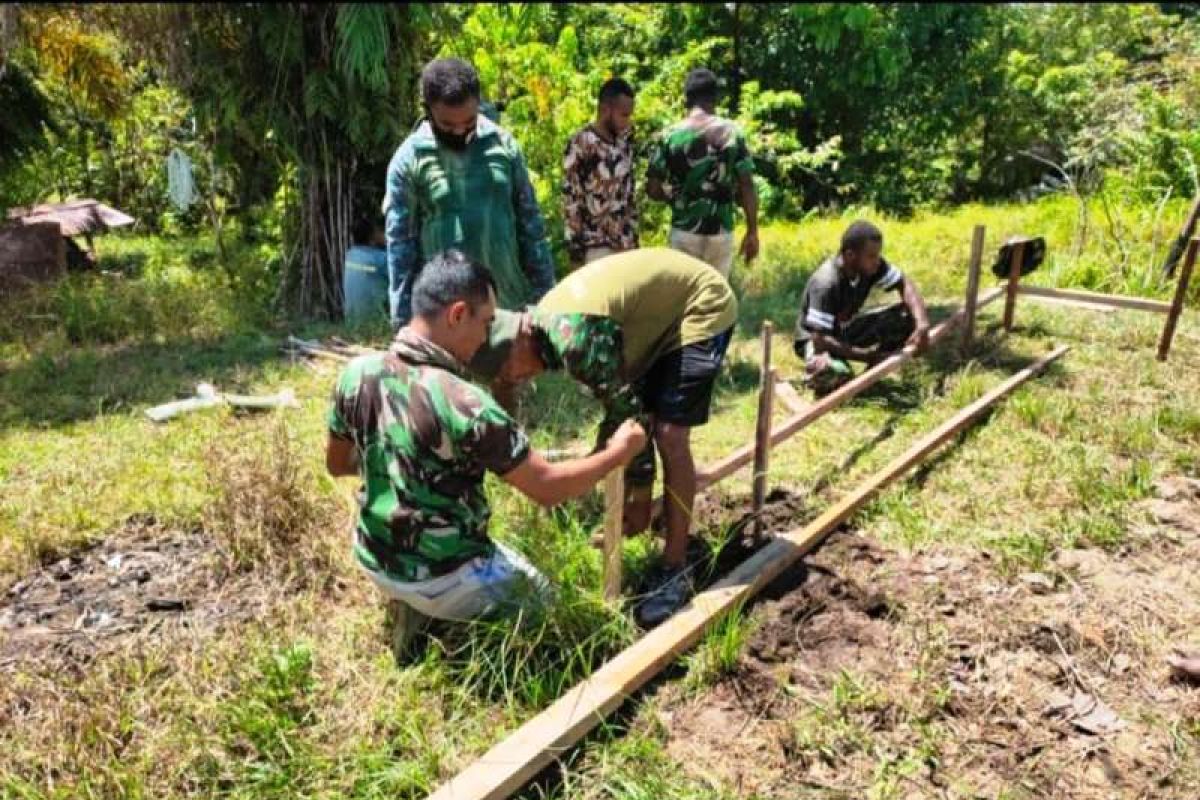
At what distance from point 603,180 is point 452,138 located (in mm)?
1907

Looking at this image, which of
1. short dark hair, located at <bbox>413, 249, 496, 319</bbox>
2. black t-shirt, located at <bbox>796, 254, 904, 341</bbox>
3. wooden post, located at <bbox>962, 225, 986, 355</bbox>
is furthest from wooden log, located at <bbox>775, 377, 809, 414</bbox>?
short dark hair, located at <bbox>413, 249, 496, 319</bbox>

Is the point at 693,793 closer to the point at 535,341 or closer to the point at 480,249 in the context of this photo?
the point at 535,341

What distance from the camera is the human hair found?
308 inches

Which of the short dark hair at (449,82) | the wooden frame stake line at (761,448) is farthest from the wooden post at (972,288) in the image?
the short dark hair at (449,82)

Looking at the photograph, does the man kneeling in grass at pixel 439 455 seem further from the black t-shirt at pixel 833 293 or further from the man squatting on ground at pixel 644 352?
the black t-shirt at pixel 833 293

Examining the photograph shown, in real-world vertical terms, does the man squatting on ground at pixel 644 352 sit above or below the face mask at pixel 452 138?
below

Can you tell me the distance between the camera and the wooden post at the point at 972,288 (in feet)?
19.0

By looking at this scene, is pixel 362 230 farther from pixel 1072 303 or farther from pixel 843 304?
pixel 1072 303

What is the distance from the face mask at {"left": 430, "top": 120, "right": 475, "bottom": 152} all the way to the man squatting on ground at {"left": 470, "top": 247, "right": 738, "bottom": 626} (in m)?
1.14

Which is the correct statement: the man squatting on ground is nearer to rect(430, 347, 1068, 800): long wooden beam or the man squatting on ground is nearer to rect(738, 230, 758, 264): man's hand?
rect(430, 347, 1068, 800): long wooden beam

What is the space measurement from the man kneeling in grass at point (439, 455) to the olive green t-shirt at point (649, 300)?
0.44 meters

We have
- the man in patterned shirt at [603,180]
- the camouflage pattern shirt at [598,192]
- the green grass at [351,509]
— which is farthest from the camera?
the camouflage pattern shirt at [598,192]

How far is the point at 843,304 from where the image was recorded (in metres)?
5.48

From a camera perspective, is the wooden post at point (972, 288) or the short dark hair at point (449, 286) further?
the wooden post at point (972, 288)
